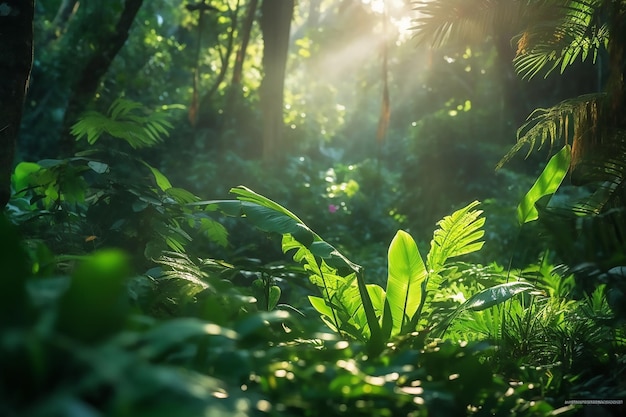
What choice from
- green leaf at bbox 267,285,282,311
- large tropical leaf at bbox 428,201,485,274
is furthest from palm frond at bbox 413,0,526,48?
A: green leaf at bbox 267,285,282,311

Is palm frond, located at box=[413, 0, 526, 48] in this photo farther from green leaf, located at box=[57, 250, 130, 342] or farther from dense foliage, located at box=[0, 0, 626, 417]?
green leaf, located at box=[57, 250, 130, 342]

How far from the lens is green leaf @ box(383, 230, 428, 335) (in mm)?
3795

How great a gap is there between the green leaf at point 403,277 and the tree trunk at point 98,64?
5944 millimetres

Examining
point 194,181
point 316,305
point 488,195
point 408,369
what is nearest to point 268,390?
point 408,369

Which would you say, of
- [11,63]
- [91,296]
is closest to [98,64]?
[11,63]

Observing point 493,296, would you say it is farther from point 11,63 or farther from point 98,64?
point 98,64

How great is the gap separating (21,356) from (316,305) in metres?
2.85

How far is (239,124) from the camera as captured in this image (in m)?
12.3

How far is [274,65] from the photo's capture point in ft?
31.0

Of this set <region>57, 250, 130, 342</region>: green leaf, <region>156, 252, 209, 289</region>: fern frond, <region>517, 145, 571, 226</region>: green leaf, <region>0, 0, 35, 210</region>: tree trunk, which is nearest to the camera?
<region>57, 250, 130, 342</region>: green leaf

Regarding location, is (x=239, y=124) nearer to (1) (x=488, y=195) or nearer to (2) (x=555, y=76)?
(1) (x=488, y=195)

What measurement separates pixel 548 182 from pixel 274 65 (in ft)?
20.1

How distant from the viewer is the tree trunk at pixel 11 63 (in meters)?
3.20

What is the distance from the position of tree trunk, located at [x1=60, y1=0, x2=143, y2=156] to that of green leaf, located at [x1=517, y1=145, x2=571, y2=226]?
245 inches
